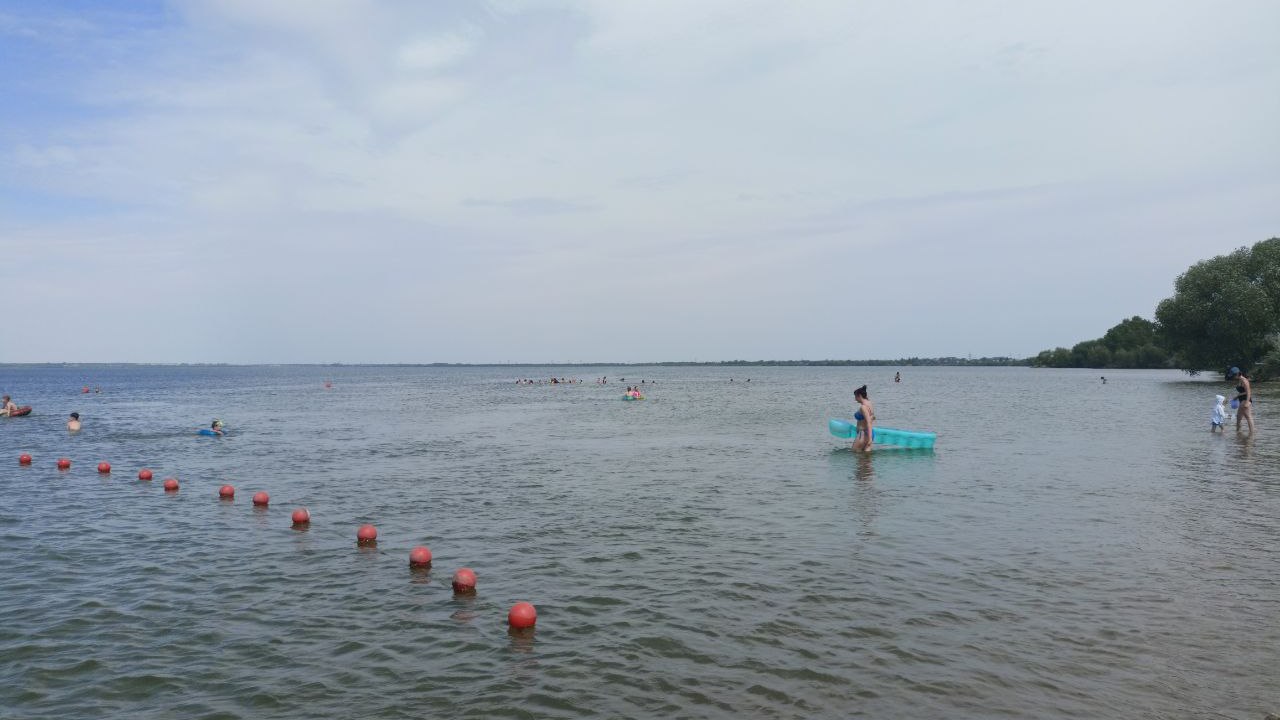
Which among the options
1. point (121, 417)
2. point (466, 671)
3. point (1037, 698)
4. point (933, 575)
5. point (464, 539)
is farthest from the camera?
point (121, 417)

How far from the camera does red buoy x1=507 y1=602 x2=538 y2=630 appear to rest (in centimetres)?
1048

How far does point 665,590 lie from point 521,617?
2.67m

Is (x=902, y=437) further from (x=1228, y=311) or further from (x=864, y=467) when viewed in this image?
(x=1228, y=311)

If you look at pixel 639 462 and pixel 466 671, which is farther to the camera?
pixel 639 462

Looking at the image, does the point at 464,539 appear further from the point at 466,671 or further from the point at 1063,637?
the point at 1063,637

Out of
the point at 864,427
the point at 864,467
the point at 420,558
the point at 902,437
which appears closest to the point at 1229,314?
the point at 902,437

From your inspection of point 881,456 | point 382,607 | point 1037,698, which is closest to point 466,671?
point 382,607

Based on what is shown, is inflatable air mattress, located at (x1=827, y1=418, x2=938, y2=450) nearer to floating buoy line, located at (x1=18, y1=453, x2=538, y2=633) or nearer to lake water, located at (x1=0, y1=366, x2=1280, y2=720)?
A: lake water, located at (x1=0, y1=366, x2=1280, y2=720)

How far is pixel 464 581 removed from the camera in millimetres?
12258

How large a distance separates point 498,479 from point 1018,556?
15.4 meters

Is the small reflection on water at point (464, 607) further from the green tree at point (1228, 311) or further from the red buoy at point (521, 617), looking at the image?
the green tree at point (1228, 311)

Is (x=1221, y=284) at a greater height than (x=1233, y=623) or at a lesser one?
greater

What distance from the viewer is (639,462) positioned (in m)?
27.6

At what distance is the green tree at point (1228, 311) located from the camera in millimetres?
73500
